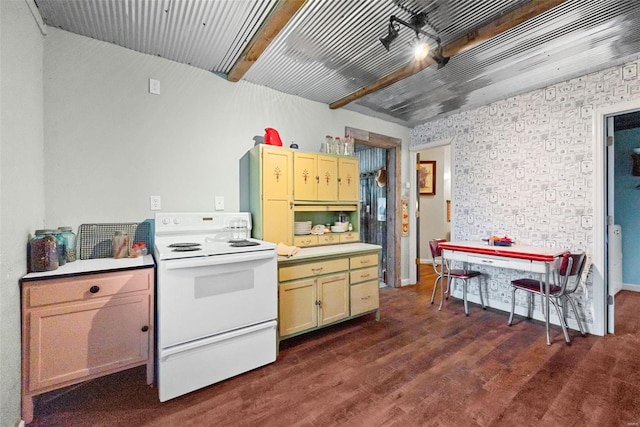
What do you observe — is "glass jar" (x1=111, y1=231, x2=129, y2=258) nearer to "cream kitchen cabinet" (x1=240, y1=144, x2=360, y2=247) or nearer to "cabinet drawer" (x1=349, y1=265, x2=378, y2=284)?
"cream kitchen cabinet" (x1=240, y1=144, x2=360, y2=247)

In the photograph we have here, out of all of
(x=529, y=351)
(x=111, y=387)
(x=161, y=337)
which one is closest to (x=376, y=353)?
(x=529, y=351)

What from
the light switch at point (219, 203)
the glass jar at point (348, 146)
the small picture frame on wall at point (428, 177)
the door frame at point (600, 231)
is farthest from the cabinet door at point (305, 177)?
the small picture frame on wall at point (428, 177)

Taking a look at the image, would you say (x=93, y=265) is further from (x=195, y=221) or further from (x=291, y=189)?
(x=291, y=189)

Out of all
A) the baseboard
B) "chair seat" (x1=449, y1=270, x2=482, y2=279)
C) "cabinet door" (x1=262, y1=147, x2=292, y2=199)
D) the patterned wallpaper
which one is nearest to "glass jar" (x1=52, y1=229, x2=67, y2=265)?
"cabinet door" (x1=262, y1=147, x2=292, y2=199)

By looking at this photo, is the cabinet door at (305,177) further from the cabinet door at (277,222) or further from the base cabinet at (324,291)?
the base cabinet at (324,291)

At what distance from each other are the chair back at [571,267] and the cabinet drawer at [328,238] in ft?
6.98

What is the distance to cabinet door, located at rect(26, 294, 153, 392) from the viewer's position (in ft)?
5.16

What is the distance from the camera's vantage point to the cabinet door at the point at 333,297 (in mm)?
2607

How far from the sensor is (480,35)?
2033 millimetres

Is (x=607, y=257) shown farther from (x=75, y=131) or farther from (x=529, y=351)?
(x=75, y=131)

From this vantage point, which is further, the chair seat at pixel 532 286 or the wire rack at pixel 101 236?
the chair seat at pixel 532 286

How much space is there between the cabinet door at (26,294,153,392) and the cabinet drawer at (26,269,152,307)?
0.16 ft

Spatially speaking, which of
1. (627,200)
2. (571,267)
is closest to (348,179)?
(571,267)

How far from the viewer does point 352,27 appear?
81.1 inches
